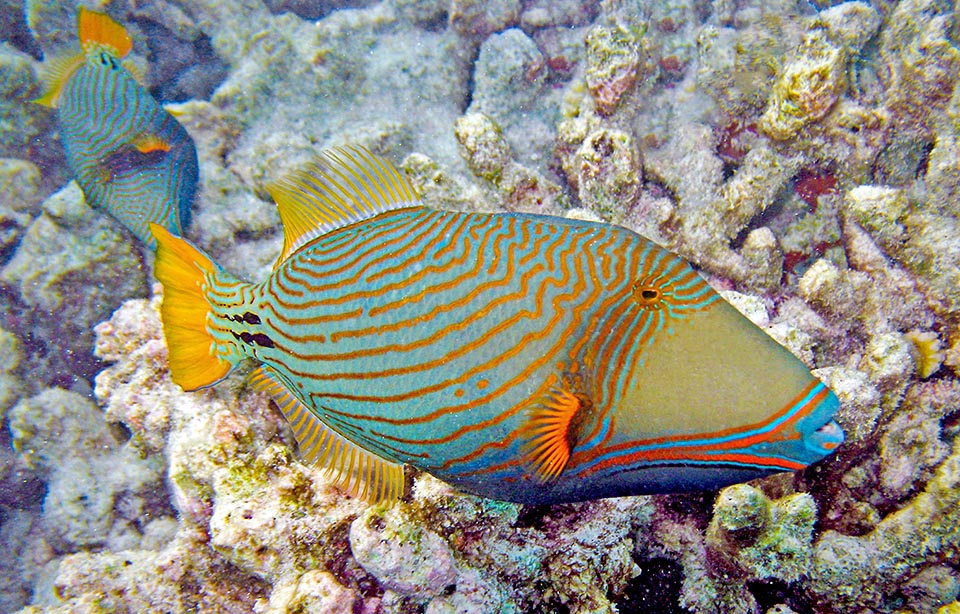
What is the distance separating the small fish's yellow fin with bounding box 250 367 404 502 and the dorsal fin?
2.56 ft

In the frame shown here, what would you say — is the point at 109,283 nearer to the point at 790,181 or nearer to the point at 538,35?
the point at 538,35

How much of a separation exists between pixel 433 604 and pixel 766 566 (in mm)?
1674

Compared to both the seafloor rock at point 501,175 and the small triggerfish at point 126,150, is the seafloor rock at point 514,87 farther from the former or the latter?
the small triggerfish at point 126,150

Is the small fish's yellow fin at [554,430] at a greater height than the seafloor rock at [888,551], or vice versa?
the small fish's yellow fin at [554,430]

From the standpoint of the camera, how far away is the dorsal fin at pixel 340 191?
252 cm

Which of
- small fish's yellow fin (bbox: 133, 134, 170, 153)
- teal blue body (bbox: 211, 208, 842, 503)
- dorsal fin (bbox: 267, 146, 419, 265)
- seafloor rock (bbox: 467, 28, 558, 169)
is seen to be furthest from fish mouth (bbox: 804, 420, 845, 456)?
small fish's yellow fin (bbox: 133, 134, 170, 153)

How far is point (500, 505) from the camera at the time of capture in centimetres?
259

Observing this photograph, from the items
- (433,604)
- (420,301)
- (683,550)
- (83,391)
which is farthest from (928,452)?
(83,391)

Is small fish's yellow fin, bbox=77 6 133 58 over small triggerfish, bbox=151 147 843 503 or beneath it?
over

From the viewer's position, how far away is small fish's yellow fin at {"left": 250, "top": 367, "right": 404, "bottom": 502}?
7.97 feet

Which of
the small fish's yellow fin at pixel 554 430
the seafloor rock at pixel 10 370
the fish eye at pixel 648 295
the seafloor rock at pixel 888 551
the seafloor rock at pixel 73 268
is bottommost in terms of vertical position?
the seafloor rock at pixel 10 370

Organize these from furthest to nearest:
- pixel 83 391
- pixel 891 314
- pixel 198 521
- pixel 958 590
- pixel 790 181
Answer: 1. pixel 83 391
2. pixel 790 181
3. pixel 891 314
4. pixel 198 521
5. pixel 958 590

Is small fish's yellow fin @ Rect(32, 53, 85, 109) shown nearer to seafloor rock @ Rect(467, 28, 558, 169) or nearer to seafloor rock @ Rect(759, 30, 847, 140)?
seafloor rock @ Rect(467, 28, 558, 169)

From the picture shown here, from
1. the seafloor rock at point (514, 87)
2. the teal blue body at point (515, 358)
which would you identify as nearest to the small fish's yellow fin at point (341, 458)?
the teal blue body at point (515, 358)
